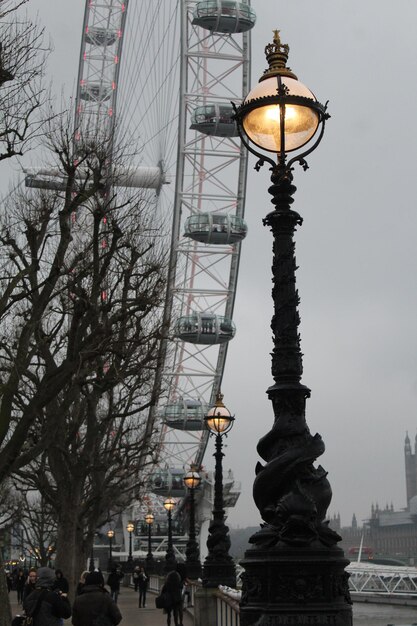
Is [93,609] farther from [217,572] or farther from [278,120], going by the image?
[217,572]

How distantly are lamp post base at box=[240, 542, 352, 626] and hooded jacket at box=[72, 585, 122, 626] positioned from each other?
141 inches

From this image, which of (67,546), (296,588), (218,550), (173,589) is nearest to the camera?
(296,588)

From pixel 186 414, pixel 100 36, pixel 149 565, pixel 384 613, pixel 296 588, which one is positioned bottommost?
pixel 384 613

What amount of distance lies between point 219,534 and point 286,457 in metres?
14.1

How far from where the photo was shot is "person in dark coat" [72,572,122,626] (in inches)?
367

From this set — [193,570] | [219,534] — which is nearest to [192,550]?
[193,570]

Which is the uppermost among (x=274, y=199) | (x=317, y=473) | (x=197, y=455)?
(x=197, y=455)

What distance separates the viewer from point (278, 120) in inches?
275

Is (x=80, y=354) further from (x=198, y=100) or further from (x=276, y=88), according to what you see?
(x=198, y=100)

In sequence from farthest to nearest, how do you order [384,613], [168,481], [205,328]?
[168,481], [205,328], [384,613]

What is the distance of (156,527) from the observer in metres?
95.5

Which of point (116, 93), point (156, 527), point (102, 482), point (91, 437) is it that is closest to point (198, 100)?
point (116, 93)

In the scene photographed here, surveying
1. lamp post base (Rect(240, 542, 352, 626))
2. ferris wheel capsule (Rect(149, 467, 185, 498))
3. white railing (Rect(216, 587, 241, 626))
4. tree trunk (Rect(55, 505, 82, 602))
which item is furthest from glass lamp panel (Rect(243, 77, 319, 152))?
ferris wheel capsule (Rect(149, 467, 185, 498))

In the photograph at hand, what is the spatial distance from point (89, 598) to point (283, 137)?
16.3 ft
